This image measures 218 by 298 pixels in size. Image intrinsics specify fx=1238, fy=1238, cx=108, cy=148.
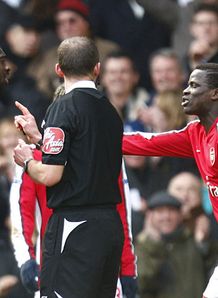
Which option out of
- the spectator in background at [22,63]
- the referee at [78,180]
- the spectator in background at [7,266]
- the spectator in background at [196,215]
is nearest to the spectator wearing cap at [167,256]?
the spectator in background at [196,215]

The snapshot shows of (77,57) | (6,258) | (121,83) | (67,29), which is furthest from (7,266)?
(77,57)

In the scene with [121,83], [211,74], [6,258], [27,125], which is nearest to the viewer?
[27,125]

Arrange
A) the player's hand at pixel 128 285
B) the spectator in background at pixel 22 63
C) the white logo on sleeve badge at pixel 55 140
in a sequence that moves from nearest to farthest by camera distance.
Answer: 1. the white logo on sleeve badge at pixel 55 140
2. the player's hand at pixel 128 285
3. the spectator in background at pixel 22 63

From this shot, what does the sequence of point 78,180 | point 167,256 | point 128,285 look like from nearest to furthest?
1. point 78,180
2. point 128,285
3. point 167,256

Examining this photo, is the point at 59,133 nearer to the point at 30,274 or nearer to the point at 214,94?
the point at 214,94

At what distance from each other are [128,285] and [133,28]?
19.9 ft

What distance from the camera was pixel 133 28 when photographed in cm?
1447

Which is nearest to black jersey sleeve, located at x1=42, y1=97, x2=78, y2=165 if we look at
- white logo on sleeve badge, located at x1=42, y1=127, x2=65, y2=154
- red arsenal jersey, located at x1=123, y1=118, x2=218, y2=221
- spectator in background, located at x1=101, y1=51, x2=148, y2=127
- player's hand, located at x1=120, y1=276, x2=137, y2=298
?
white logo on sleeve badge, located at x1=42, y1=127, x2=65, y2=154

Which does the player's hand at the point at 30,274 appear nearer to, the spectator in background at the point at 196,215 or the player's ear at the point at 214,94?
the player's ear at the point at 214,94

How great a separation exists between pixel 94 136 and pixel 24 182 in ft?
3.96

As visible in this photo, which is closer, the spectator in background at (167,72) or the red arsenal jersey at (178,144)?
the red arsenal jersey at (178,144)

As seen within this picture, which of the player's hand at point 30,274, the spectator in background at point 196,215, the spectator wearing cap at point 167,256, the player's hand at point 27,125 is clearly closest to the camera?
the player's hand at point 27,125

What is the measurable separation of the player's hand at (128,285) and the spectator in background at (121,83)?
4.80m

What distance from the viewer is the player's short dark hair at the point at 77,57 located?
7.94 meters
